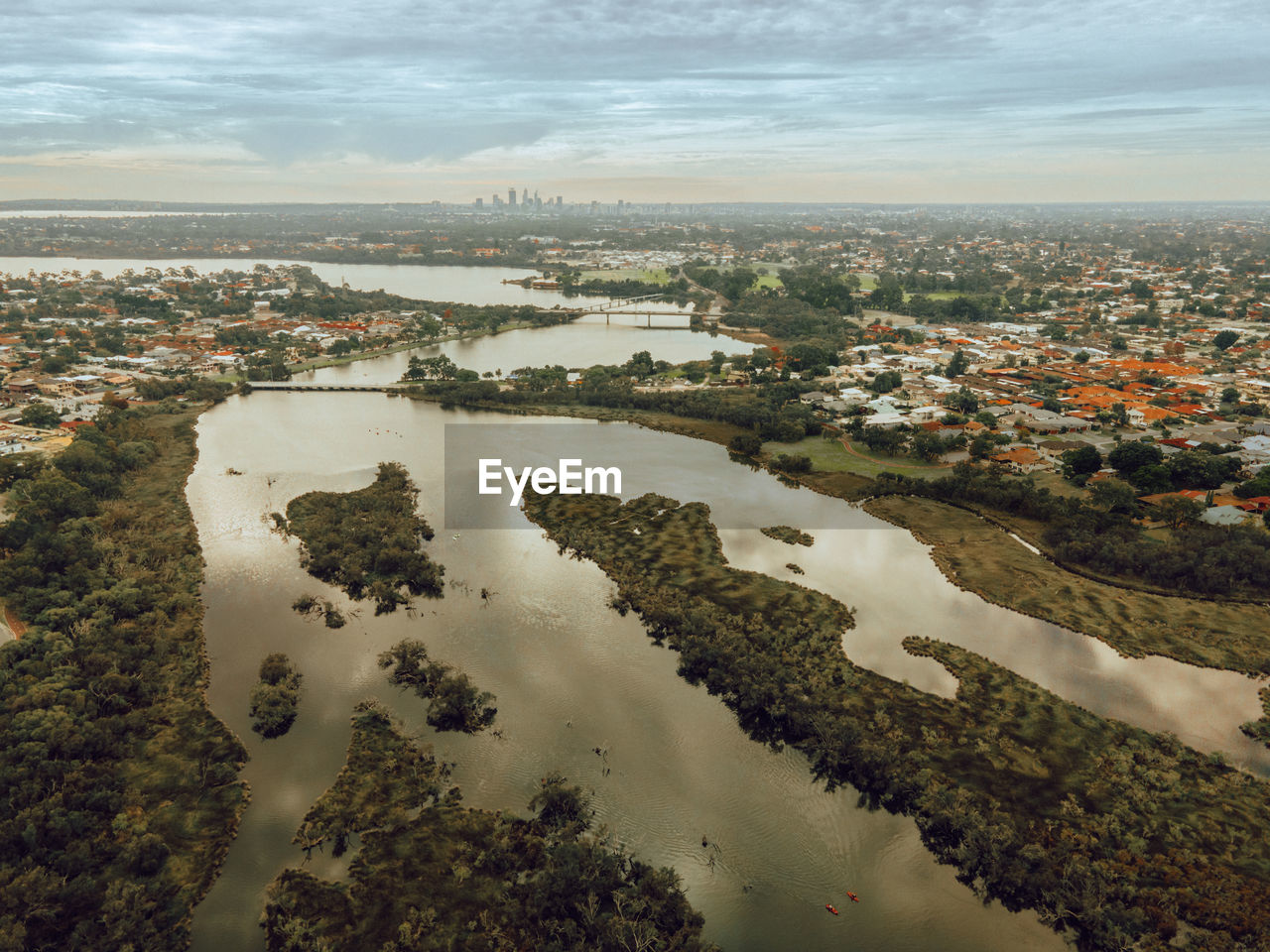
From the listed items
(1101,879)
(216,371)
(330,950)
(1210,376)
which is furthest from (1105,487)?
(216,371)

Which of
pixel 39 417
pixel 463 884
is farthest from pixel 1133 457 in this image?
pixel 39 417

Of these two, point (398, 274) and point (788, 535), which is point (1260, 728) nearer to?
point (788, 535)

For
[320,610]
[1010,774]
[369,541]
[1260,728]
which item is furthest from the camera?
[369,541]

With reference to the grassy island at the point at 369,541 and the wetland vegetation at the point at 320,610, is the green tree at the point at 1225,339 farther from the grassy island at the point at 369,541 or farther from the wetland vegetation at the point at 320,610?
the wetland vegetation at the point at 320,610

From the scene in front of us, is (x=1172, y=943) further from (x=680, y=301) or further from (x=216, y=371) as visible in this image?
(x=680, y=301)

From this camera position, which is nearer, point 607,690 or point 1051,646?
point 607,690

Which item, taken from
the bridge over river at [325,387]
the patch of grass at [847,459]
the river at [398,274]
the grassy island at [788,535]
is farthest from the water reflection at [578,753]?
the river at [398,274]
